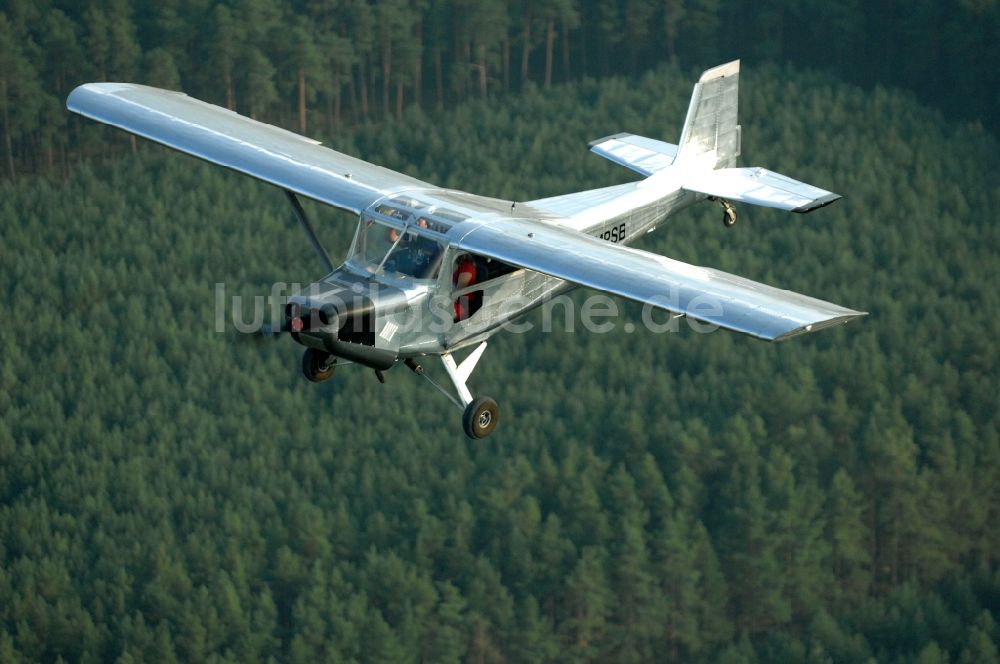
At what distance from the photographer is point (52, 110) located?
82.8 meters

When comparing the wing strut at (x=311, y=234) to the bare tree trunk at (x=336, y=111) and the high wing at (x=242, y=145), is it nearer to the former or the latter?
the high wing at (x=242, y=145)

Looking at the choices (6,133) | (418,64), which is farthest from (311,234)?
(418,64)

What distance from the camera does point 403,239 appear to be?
31.8m

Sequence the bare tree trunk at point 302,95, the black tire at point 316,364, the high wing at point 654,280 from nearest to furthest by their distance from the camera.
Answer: the high wing at point 654,280 → the black tire at point 316,364 → the bare tree trunk at point 302,95

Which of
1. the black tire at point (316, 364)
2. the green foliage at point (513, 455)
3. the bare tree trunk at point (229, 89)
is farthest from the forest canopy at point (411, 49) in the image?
the black tire at point (316, 364)

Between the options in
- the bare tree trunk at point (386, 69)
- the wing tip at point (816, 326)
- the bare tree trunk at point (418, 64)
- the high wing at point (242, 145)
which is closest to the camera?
the wing tip at point (816, 326)

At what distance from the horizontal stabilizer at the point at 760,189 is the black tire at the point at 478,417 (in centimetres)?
789

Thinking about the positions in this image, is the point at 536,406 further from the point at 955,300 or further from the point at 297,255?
the point at 955,300

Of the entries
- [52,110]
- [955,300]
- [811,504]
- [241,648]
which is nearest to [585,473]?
[811,504]

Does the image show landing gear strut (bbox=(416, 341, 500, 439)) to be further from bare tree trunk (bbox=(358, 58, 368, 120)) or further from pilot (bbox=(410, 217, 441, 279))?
bare tree trunk (bbox=(358, 58, 368, 120))

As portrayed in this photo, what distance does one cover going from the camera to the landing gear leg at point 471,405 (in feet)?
105

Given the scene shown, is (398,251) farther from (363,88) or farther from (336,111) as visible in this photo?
(363,88)

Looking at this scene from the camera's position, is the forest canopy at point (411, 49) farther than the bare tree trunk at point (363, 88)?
No

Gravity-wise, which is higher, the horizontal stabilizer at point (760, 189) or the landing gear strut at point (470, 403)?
the horizontal stabilizer at point (760, 189)
